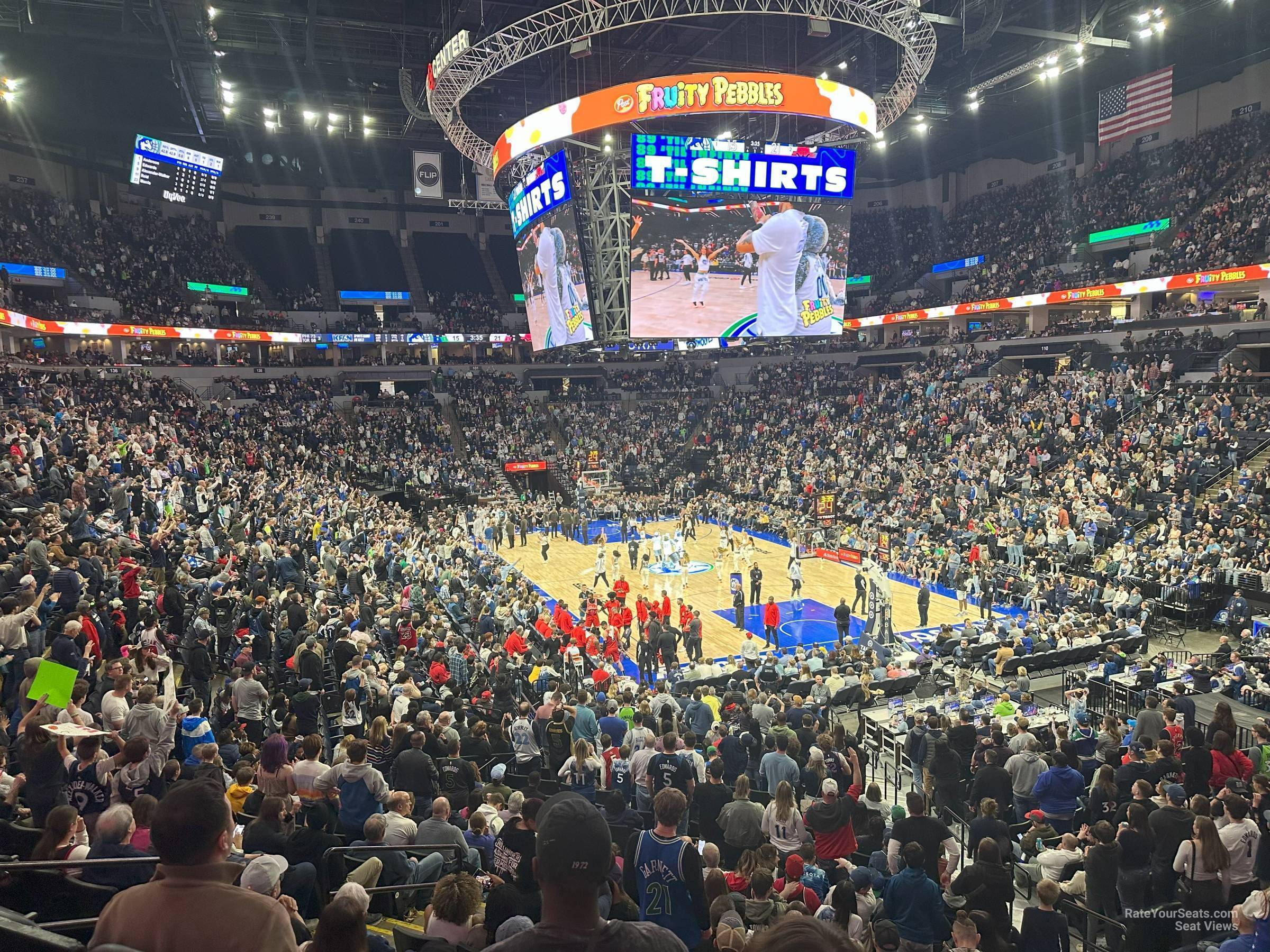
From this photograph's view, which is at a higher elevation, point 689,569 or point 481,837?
point 481,837

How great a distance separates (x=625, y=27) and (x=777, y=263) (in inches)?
327

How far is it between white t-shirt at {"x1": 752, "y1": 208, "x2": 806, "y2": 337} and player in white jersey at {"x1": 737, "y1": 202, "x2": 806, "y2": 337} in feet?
0.06

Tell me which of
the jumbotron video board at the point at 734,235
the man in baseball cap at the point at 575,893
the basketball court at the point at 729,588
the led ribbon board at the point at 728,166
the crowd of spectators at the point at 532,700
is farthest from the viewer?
the jumbotron video board at the point at 734,235

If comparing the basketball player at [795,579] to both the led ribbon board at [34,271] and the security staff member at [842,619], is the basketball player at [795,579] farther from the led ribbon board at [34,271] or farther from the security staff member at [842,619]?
the led ribbon board at [34,271]

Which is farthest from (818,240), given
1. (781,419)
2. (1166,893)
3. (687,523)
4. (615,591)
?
(1166,893)

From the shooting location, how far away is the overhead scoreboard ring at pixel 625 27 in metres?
20.0

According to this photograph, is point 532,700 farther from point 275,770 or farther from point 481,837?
point 481,837

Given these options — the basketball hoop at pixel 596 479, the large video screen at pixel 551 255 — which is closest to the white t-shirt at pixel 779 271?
the large video screen at pixel 551 255

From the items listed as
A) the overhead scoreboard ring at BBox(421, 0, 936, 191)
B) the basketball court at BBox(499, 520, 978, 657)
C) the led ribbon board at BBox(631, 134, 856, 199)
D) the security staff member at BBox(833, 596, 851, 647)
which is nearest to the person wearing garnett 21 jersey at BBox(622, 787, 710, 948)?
the security staff member at BBox(833, 596, 851, 647)

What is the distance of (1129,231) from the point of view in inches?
1474

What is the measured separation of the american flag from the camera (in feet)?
101

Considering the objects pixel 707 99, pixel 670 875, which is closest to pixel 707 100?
pixel 707 99

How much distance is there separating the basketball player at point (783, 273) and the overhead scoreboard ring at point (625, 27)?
340 cm

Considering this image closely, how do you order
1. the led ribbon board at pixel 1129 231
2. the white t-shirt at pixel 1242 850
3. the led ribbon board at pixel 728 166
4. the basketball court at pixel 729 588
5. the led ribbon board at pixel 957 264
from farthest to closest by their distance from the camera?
the led ribbon board at pixel 957 264
the led ribbon board at pixel 1129 231
the led ribbon board at pixel 728 166
the basketball court at pixel 729 588
the white t-shirt at pixel 1242 850
